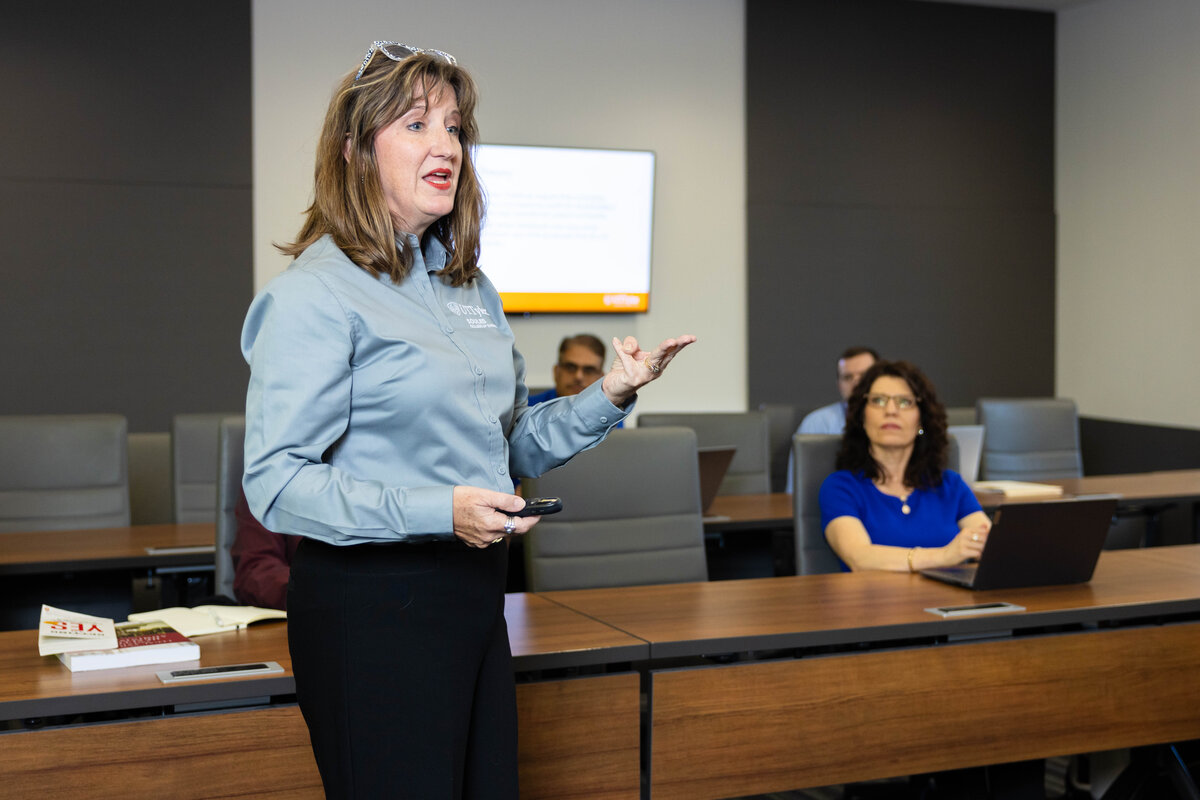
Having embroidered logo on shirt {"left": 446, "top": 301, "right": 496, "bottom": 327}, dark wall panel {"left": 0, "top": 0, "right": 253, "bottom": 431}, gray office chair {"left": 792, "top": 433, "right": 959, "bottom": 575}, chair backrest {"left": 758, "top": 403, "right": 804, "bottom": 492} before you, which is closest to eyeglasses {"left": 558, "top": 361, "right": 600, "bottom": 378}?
chair backrest {"left": 758, "top": 403, "right": 804, "bottom": 492}

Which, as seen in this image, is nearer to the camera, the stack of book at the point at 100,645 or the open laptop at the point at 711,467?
the stack of book at the point at 100,645

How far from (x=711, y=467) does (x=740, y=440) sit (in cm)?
115

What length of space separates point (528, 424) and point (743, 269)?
531 centimetres

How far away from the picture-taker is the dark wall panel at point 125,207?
560 centimetres

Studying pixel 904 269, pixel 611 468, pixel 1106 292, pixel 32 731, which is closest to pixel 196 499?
pixel 611 468

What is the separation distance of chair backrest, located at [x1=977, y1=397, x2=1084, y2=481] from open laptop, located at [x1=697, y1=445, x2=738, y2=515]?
6.68 ft

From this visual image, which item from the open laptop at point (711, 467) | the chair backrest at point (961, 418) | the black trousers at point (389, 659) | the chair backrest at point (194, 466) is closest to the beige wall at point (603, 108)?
the chair backrest at point (961, 418)

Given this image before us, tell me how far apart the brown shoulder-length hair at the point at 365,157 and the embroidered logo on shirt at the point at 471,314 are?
8cm

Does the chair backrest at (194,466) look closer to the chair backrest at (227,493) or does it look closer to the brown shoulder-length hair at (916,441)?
the chair backrest at (227,493)

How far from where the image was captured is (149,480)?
4375 millimetres

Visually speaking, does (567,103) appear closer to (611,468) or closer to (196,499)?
(196,499)

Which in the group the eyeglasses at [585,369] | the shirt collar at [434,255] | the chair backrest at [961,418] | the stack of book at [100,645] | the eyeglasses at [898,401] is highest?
the shirt collar at [434,255]

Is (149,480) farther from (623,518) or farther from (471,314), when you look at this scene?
(471,314)

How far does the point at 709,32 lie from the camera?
673 cm
